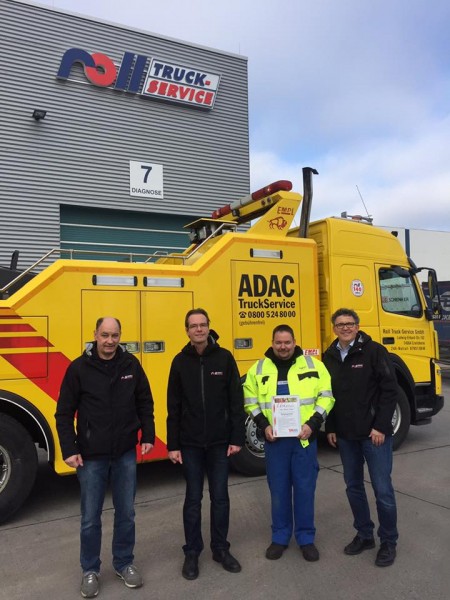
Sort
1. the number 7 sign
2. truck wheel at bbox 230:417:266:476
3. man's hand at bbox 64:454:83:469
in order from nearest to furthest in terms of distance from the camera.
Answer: man's hand at bbox 64:454:83:469 → truck wheel at bbox 230:417:266:476 → the number 7 sign

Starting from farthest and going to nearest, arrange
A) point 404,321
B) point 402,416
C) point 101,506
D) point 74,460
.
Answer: point 404,321 < point 402,416 < point 101,506 < point 74,460

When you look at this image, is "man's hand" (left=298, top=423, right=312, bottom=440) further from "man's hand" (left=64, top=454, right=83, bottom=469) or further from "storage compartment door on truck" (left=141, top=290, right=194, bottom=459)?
"storage compartment door on truck" (left=141, top=290, right=194, bottom=459)

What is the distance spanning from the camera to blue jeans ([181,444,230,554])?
11.5 ft

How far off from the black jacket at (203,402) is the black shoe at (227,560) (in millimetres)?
771

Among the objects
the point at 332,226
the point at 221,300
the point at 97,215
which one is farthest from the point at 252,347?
the point at 97,215

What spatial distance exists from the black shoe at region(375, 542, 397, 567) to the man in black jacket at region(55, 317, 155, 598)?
163 centimetres

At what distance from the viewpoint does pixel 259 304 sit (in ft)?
18.6

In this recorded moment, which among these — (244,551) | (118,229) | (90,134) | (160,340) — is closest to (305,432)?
(244,551)

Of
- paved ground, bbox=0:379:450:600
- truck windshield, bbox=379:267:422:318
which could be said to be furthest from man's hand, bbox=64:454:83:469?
truck windshield, bbox=379:267:422:318

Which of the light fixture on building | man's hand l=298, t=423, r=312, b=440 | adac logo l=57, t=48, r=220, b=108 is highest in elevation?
adac logo l=57, t=48, r=220, b=108

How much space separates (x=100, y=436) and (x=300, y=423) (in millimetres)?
1366

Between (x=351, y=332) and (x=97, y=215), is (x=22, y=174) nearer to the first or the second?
(x=97, y=215)

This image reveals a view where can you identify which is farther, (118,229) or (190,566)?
(118,229)

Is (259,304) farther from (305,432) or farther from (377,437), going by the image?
(377,437)
